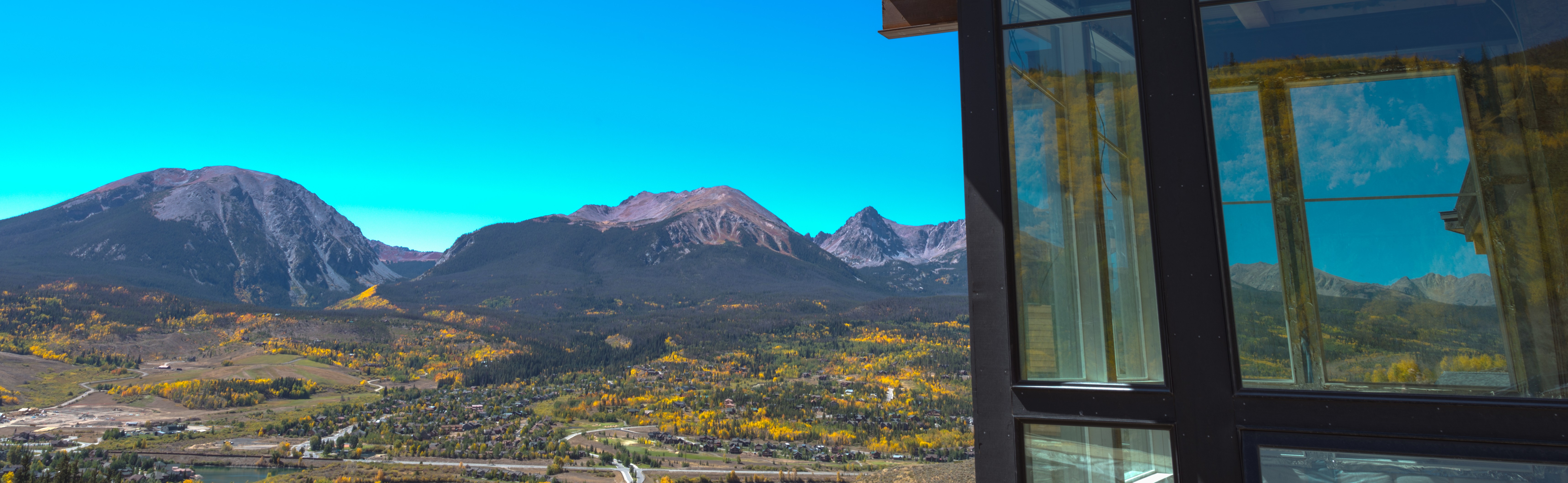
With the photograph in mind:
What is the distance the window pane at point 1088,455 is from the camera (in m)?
3.62

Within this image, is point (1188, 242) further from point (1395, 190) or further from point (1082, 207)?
point (1395, 190)

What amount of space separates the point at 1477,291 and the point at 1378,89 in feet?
3.79

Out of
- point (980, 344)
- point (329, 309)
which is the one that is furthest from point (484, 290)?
point (980, 344)

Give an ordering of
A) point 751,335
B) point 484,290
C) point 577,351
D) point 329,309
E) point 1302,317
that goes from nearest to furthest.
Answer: point 1302,317 → point 577,351 → point 751,335 → point 329,309 → point 484,290

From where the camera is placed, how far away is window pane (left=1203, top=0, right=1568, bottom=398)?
336 cm

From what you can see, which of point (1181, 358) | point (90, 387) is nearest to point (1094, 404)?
point (1181, 358)

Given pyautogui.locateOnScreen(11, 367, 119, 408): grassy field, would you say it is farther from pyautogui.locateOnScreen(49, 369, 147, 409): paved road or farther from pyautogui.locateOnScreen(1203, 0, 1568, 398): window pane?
pyautogui.locateOnScreen(1203, 0, 1568, 398): window pane

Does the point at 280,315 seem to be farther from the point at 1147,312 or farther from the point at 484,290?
the point at 1147,312

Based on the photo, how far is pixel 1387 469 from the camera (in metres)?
3.27

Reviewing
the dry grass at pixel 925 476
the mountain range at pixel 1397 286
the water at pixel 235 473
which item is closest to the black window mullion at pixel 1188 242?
the mountain range at pixel 1397 286

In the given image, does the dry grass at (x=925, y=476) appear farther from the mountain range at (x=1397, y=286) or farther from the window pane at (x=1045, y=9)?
the window pane at (x=1045, y=9)

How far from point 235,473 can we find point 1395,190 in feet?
330

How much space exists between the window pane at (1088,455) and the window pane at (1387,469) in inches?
20.2

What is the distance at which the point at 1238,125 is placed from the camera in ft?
12.5
